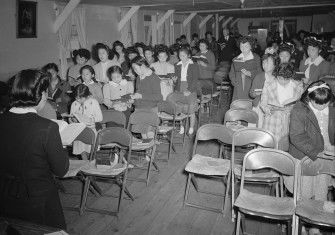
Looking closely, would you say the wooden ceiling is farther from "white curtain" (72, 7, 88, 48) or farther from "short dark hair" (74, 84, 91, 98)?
"short dark hair" (74, 84, 91, 98)

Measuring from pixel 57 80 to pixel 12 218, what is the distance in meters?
4.60

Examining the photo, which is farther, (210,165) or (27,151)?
(210,165)

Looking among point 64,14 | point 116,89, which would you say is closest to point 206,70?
point 116,89

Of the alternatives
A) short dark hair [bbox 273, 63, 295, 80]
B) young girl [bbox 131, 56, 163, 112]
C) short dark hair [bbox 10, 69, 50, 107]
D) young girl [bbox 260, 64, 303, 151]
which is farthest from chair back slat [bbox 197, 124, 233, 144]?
short dark hair [bbox 10, 69, 50, 107]

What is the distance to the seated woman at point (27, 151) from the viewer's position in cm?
227

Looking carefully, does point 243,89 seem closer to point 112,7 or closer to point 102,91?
point 102,91

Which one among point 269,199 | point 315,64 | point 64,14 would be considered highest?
point 64,14

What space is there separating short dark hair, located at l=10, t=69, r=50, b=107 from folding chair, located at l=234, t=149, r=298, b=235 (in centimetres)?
211

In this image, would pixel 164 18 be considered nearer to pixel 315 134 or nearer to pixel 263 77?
pixel 263 77

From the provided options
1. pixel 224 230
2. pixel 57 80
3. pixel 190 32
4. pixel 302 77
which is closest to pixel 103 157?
pixel 224 230

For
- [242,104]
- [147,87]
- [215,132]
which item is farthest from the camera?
[147,87]

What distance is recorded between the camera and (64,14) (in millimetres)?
8398

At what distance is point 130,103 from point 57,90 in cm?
170

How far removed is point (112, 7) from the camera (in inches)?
440
